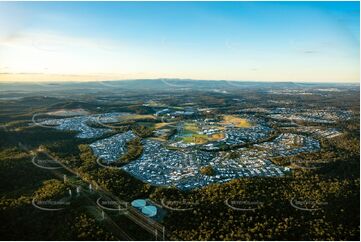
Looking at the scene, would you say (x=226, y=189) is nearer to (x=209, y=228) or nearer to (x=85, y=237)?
(x=209, y=228)

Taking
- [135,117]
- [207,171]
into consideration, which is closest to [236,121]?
[135,117]

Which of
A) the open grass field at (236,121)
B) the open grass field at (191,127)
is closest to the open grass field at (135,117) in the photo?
the open grass field at (191,127)

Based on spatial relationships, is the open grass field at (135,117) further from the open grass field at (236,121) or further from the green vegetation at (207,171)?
the green vegetation at (207,171)

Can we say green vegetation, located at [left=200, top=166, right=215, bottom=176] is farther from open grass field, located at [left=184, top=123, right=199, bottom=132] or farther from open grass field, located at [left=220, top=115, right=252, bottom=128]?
open grass field, located at [left=220, top=115, right=252, bottom=128]

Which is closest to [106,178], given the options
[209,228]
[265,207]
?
[209,228]

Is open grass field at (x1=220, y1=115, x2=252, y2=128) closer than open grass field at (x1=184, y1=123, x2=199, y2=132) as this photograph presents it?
No

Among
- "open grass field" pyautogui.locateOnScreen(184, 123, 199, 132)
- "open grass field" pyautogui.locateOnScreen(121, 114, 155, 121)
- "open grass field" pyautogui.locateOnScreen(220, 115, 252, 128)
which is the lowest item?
"open grass field" pyautogui.locateOnScreen(121, 114, 155, 121)

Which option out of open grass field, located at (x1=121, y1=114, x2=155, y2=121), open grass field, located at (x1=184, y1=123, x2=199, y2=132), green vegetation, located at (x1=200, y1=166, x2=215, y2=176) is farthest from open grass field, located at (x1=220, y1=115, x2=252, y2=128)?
green vegetation, located at (x1=200, y1=166, x2=215, y2=176)

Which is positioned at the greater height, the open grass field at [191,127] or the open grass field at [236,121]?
the open grass field at [191,127]
